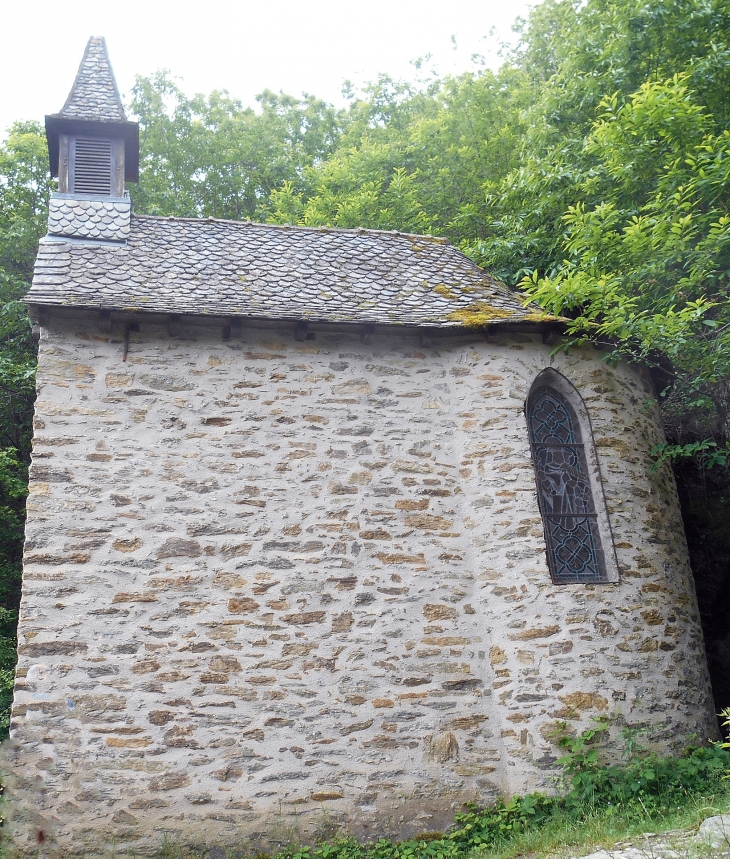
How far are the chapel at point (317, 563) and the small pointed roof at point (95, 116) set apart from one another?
2.83 meters

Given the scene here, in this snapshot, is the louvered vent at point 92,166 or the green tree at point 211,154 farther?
the green tree at point 211,154

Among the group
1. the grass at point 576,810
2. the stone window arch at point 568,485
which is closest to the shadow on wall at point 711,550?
the grass at point 576,810

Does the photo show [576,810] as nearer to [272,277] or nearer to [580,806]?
[580,806]

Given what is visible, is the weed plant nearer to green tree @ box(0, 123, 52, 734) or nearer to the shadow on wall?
the shadow on wall

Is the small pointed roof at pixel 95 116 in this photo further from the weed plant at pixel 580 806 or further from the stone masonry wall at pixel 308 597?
the weed plant at pixel 580 806

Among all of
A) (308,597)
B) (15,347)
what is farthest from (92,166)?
(308,597)

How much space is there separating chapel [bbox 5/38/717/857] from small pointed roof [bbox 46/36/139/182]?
2833 millimetres

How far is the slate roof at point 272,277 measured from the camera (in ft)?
25.7

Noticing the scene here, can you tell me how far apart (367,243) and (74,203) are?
3944 millimetres

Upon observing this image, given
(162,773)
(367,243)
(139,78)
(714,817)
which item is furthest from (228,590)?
(139,78)

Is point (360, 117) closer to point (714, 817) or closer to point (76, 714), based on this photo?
point (76, 714)

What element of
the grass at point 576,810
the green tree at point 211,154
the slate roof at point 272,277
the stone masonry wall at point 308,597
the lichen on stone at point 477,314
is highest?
the green tree at point 211,154

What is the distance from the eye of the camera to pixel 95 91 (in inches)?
449

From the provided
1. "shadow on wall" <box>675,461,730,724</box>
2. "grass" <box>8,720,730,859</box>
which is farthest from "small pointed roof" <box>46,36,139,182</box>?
"shadow on wall" <box>675,461,730,724</box>
